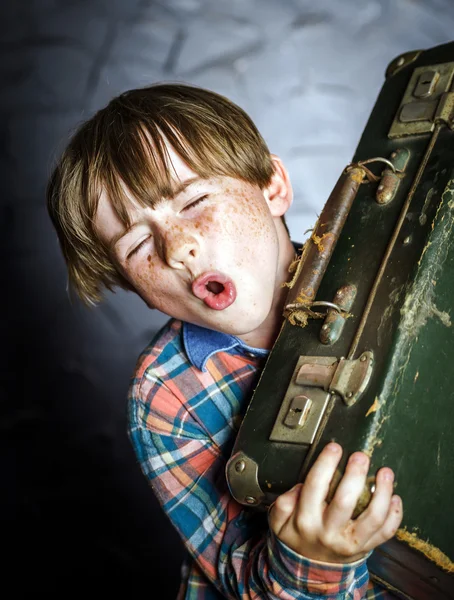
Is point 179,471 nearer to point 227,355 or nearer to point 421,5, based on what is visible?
point 227,355

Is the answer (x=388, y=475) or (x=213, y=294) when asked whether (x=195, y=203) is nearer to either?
(x=213, y=294)

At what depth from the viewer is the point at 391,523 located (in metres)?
0.86

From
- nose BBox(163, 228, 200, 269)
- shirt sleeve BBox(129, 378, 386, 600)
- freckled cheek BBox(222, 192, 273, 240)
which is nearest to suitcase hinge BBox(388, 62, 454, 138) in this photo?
freckled cheek BBox(222, 192, 273, 240)

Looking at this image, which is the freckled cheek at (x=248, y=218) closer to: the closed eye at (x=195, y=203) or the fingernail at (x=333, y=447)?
the closed eye at (x=195, y=203)

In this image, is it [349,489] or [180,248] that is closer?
[349,489]

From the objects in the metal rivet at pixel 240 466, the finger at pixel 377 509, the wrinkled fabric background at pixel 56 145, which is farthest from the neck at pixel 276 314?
the wrinkled fabric background at pixel 56 145

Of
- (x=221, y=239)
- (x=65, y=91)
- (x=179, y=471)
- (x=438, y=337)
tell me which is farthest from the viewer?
(x=65, y=91)

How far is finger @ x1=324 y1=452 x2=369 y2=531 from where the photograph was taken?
85cm

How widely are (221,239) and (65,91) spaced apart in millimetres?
1390

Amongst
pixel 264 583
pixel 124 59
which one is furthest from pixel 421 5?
pixel 264 583

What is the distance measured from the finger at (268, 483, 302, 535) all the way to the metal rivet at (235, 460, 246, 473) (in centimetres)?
7

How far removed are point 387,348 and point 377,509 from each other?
0.19 metres

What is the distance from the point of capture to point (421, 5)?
2.29 metres

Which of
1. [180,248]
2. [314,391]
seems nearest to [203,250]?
[180,248]
